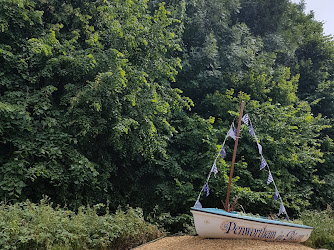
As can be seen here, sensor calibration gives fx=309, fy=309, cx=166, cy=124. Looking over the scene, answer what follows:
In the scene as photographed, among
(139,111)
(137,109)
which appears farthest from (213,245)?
(137,109)

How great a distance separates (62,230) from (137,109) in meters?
4.34

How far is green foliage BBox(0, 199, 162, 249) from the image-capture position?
5023mm

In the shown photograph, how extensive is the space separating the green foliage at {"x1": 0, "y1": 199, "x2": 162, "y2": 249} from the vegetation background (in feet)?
4.60

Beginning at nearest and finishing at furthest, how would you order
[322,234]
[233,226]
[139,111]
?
[233,226], [322,234], [139,111]

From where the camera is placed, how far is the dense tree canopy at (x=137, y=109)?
304 inches

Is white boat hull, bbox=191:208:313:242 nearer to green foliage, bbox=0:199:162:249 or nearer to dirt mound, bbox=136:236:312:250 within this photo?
dirt mound, bbox=136:236:312:250

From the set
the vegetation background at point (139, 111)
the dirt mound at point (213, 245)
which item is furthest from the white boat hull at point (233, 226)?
the vegetation background at point (139, 111)

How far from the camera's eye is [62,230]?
554 centimetres

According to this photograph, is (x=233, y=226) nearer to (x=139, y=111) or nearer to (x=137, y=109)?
(x=139, y=111)

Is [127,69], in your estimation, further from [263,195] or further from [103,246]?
[263,195]

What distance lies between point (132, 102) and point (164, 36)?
10.4ft

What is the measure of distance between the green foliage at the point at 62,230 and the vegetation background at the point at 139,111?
1.40 metres

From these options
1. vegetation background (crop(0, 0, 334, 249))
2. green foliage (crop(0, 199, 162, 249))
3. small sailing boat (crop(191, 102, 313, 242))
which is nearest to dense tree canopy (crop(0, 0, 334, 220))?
vegetation background (crop(0, 0, 334, 249))

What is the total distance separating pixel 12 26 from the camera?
802cm
